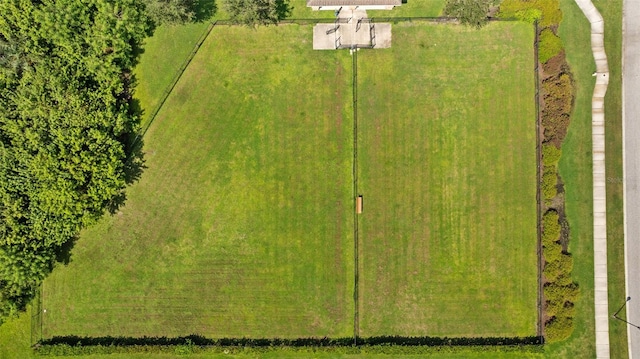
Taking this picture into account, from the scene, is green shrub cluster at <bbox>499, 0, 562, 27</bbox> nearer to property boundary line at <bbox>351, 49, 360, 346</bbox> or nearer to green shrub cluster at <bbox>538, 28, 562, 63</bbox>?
green shrub cluster at <bbox>538, 28, 562, 63</bbox>

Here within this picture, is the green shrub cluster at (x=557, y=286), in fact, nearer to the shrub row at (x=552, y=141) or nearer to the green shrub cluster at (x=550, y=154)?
the shrub row at (x=552, y=141)

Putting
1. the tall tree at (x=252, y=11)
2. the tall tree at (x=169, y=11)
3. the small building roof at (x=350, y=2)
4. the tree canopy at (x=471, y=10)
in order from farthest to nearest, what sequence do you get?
the small building roof at (x=350, y=2) < the tree canopy at (x=471, y=10) < the tall tree at (x=252, y=11) < the tall tree at (x=169, y=11)

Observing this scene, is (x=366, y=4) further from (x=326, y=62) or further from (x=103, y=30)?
(x=103, y=30)

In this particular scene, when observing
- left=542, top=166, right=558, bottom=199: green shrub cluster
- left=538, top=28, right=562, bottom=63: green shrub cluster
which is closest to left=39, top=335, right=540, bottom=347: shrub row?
left=542, top=166, right=558, bottom=199: green shrub cluster

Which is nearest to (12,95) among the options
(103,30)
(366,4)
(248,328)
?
(103,30)

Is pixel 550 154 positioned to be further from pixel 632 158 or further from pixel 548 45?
pixel 548 45

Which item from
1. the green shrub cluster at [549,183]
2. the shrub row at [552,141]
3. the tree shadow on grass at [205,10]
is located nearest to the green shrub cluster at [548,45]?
the shrub row at [552,141]
